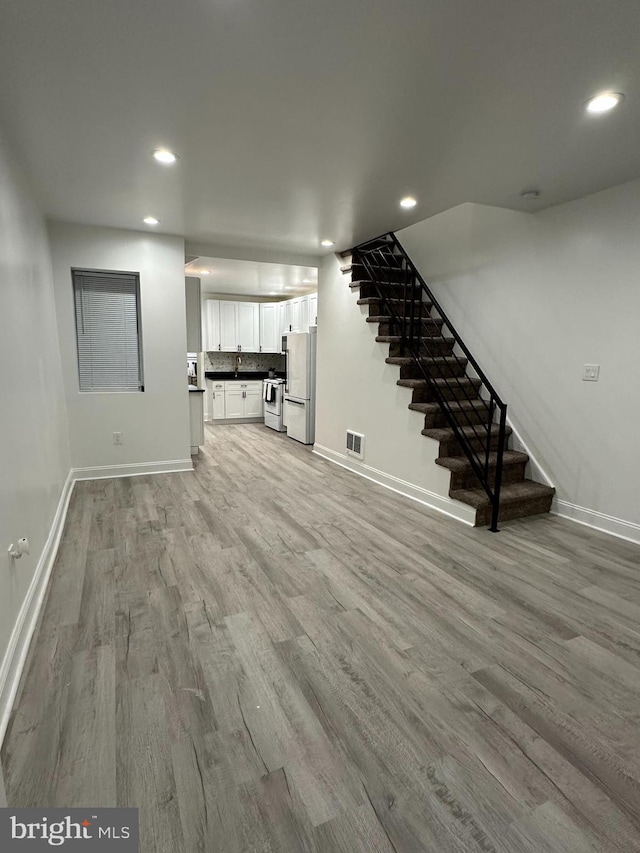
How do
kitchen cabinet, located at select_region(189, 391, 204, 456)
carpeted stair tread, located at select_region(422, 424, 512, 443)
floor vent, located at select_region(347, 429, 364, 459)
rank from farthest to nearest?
1. kitchen cabinet, located at select_region(189, 391, 204, 456)
2. floor vent, located at select_region(347, 429, 364, 459)
3. carpeted stair tread, located at select_region(422, 424, 512, 443)

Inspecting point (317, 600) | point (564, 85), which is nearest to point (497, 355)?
point (564, 85)

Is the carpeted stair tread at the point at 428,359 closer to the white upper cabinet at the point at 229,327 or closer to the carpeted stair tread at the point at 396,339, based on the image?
the carpeted stair tread at the point at 396,339

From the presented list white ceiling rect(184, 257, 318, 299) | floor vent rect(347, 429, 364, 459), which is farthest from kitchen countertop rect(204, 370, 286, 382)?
floor vent rect(347, 429, 364, 459)

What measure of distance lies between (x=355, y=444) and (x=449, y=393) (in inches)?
47.8

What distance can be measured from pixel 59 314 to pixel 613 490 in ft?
16.4

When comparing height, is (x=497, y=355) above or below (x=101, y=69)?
below

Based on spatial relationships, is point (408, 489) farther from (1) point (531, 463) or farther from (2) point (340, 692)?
(2) point (340, 692)

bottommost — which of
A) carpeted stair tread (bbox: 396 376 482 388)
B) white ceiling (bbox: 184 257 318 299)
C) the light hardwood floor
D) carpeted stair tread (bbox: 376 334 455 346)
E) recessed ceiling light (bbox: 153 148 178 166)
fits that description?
the light hardwood floor

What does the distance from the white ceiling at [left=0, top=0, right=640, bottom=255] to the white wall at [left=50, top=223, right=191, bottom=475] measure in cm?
93

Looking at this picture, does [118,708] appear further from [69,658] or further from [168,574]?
[168,574]

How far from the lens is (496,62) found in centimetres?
173

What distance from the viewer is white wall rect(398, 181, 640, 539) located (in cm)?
308

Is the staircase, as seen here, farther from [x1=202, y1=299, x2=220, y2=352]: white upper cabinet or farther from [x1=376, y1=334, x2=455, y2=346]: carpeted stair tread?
[x1=202, y1=299, x2=220, y2=352]: white upper cabinet

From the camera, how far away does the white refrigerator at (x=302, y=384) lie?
6.13 m
